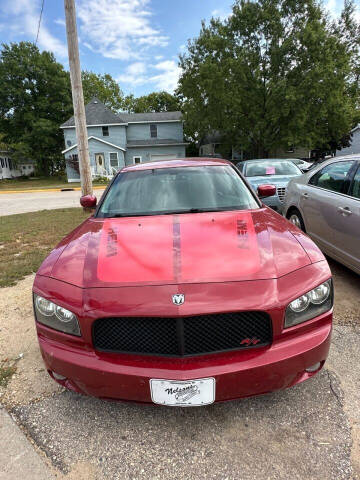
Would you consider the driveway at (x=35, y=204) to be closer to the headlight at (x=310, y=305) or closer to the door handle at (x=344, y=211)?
the door handle at (x=344, y=211)

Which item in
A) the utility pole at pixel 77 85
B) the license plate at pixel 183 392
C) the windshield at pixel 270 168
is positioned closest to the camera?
the license plate at pixel 183 392

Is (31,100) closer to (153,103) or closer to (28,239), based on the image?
(153,103)

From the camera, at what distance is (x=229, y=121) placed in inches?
939

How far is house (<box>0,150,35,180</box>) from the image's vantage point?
3730 cm

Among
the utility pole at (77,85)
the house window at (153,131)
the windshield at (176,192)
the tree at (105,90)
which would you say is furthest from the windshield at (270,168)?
the tree at (105,90)

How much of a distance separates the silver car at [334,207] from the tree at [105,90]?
48.5 m

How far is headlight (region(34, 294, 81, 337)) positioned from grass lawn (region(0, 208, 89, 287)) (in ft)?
8.59

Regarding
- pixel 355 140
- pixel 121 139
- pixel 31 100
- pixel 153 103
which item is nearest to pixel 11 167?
pixel 31 100

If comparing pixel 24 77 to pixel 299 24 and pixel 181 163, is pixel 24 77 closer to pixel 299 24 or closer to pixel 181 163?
pixel 299 24

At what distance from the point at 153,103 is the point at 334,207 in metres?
52.1

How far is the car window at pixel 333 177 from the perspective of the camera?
12.3 feet

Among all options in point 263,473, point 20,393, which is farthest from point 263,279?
point 20,393

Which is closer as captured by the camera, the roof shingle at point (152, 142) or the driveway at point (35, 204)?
the driveway at point (35, 204)

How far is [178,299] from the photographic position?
5.27 ft
